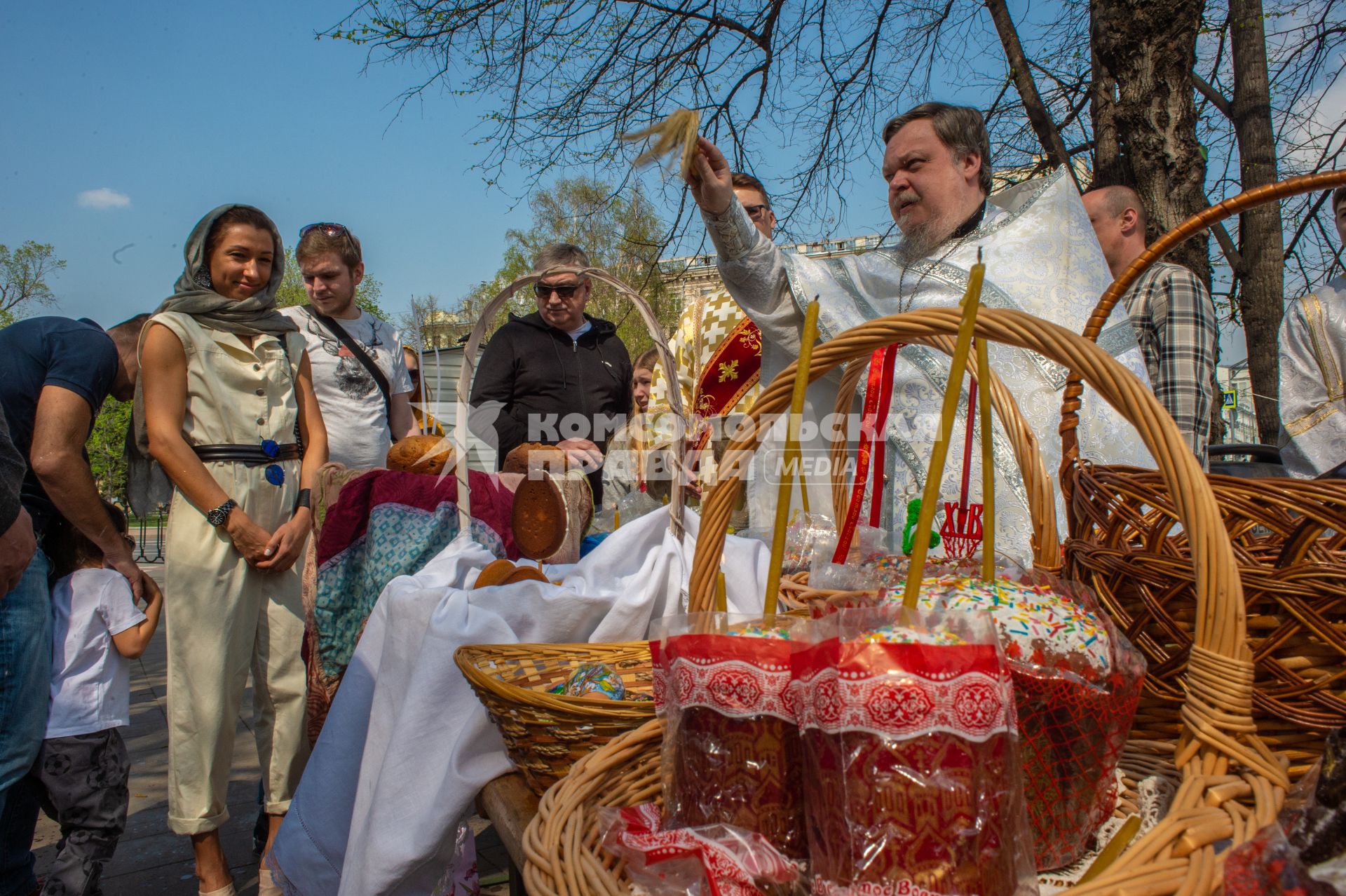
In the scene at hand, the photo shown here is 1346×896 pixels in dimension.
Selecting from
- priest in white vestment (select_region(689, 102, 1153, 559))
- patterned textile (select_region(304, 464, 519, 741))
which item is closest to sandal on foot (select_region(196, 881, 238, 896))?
patterned textile (select_region(304, 464, 519, 741))

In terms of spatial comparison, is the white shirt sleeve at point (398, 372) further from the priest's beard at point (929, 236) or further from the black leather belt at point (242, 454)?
the priest's beard at point (929, 236)

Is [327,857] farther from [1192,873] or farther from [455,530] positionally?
[1192,873]

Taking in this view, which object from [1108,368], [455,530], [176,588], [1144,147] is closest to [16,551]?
[176,588]

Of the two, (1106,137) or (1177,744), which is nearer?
(1177,744)

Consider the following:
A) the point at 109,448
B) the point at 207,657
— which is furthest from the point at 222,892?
the point at 109,448

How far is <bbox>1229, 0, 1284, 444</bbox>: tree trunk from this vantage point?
4.64m

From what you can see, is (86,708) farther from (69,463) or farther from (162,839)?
(162,839)

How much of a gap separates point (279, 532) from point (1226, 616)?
8.18 feet

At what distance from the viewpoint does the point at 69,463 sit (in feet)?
7.18

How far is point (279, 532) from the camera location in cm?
258

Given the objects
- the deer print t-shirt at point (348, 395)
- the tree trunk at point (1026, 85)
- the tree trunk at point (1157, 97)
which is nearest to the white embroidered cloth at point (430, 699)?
the deer print t-shirt at point (348, 395)

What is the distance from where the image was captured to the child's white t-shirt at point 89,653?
205 centimetres

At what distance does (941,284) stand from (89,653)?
2.26m

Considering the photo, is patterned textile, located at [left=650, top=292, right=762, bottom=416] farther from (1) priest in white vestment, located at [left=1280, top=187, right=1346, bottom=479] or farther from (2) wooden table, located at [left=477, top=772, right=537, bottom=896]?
(2) wooden table, located at [left=477, top=772, right=537, bottom=896]
